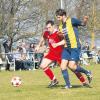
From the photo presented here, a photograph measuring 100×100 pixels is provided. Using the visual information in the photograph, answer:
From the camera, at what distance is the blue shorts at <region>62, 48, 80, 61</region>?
38.1ft

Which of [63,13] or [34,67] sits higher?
[63,13]

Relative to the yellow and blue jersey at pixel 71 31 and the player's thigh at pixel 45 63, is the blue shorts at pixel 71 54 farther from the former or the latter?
the player's thigh at pixel 45 63

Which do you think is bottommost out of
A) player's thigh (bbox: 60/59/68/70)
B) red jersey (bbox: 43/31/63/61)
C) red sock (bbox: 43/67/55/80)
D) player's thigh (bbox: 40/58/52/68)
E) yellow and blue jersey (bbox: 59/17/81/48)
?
red sock (bbox: 43/67/55/80)

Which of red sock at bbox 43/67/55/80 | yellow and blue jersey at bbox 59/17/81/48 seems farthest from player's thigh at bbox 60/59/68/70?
red sock at bbox 43/67/55/80

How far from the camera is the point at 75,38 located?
37.9 feet

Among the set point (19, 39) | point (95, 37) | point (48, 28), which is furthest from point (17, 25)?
point (48, 28)

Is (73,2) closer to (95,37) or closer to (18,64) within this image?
(95,37)

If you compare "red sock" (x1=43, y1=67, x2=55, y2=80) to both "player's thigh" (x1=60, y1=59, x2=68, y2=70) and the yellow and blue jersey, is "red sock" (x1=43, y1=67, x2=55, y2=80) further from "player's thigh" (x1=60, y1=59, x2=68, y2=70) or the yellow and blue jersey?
the yellow and blue jersey

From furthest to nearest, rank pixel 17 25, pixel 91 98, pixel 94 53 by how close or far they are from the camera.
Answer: pixel 17 25 < pixel 94 53 < pixel 91 98

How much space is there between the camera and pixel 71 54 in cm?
1162

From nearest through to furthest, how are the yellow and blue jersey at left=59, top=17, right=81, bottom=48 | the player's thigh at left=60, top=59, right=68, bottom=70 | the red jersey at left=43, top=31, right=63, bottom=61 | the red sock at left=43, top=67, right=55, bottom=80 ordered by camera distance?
the yellow and blue jersey at left=59, top=17, right=81, bottom=48, the player's thigh at left=60, top=59, right=68, bottom=70, the red sock at left=43, top=67, right=55, bottom=80, the red jersey at left=43, top=31, right=63, bottom=61

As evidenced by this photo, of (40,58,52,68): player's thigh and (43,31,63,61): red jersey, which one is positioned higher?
(43,31,63,61): red jersey

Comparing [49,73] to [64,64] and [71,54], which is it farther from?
[71,54]

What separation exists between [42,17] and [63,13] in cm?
2711
